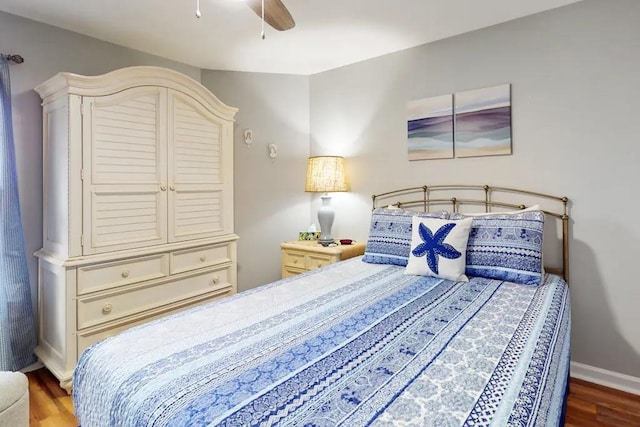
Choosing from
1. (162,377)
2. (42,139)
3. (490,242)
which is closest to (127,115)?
(42,139)

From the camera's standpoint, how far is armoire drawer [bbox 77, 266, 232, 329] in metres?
2.21

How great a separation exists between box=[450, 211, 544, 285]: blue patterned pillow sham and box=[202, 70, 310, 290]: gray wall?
1949 millimetres

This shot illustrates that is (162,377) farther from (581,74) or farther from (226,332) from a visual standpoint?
(581,74)

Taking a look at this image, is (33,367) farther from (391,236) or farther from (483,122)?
(483,122)

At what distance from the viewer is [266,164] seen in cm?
355

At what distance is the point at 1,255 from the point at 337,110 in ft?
9.14

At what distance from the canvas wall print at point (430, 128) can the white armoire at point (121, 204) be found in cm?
160

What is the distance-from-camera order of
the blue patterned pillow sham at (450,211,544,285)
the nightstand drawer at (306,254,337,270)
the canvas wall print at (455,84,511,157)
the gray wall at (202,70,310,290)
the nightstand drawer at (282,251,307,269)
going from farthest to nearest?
the gray wall at (202,70,310,290)
the nightstand drawer at (282,251,307,269)
the nightstand drawer at (306,254,337,270)
the canvas wall print at (455,84,511,157)
the blue patterned pillow sham at (450,211,544,285)

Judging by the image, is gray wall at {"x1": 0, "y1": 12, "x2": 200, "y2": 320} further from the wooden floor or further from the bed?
the bed

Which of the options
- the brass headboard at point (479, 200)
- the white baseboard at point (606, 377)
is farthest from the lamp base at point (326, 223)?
the white baseboard at point (606, 377)

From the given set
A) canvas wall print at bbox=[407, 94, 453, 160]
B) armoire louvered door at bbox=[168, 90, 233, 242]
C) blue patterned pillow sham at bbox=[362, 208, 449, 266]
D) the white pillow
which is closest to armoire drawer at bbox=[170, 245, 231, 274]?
armoire louvered door at bbox=[168, 90, 233, 242]

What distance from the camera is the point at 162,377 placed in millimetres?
1059

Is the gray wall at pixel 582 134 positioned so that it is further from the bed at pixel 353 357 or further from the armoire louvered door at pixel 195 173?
the armoire louvered door at pixel 195 173

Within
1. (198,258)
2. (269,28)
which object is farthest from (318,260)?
(269,28)
